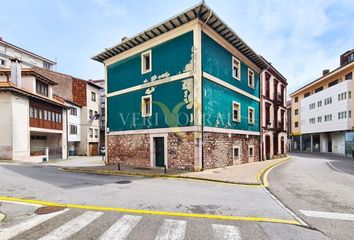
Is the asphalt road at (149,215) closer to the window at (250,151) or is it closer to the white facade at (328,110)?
the window at (250,151)

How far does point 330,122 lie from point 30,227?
4404 centimetres

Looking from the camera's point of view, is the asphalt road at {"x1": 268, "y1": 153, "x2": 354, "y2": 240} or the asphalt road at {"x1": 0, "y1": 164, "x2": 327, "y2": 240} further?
the asphalt road at {"x1": 268, "y1": 153, "x2": 354, "y2": 240}

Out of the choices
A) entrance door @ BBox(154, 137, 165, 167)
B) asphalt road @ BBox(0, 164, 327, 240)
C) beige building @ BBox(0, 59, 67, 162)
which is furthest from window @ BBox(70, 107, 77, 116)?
asphalt road @ BBox(0, 164, 327, 240)

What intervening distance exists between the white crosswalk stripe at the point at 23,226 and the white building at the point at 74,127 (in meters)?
30.7

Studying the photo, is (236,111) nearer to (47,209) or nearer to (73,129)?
(47,209)

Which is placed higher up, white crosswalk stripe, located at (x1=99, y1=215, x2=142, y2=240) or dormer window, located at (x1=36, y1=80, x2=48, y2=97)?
dormer window, located at (x1=36, y1=80, x2=48, y2=97)

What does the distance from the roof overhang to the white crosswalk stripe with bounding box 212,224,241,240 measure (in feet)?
38.3

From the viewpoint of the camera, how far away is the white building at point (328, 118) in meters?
33.5

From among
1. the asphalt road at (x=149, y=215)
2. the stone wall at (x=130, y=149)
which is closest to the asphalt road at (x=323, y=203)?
the asphalt road at (x=149, y=215)

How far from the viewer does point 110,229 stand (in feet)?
15.1

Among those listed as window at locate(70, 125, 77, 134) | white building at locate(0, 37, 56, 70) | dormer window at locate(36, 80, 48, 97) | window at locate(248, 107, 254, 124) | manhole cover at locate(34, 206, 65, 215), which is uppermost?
white building at locate(0, 37, 56, 70)

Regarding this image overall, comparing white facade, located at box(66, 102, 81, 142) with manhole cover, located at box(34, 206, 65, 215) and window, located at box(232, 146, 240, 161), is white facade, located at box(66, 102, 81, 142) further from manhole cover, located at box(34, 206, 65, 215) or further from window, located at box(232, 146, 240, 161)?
manhole cover, located at box(34, 206, 65, 215)

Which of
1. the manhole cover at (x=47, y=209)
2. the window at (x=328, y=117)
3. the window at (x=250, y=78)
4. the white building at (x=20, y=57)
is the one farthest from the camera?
the white building at (x=20, y=57)

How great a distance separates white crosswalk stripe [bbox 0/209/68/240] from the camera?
14.4 ft
